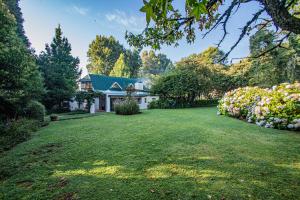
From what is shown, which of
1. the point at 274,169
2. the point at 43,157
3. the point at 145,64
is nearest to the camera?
the point at 274,169

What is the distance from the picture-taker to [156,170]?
9.95 feet

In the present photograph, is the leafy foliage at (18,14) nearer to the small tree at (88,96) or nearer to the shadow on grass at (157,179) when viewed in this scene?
the small tree at (88,96)

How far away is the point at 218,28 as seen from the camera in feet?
9.94

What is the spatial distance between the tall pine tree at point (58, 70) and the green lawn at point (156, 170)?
16.3 metres

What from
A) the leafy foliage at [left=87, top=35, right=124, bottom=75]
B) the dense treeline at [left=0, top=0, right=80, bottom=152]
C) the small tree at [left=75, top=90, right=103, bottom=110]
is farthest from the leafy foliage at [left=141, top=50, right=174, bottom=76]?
the dense treeline at [left=0, top=0, right=80, bottom=152]

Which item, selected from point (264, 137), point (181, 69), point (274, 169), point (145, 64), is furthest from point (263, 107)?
point (145, 64)

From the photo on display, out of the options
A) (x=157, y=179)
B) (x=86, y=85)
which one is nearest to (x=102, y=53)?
(x=86, y=85)

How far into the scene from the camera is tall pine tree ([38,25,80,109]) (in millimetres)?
18981

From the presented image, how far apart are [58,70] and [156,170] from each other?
20.8m

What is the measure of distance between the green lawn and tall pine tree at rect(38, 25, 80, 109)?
53.5ft

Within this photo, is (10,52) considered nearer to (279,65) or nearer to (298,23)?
(298,23)

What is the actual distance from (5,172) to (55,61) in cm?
2068

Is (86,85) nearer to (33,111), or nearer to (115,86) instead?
(115,86)

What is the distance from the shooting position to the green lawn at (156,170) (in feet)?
7.72
